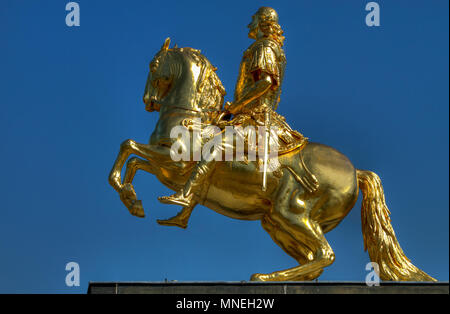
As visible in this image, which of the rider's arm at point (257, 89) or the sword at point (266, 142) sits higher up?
the rider's arm at point (257, 89)

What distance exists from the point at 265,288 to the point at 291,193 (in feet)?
4.97

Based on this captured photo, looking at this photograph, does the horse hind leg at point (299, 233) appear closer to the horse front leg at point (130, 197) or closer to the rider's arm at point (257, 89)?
the rider's arm at point (257, 89)

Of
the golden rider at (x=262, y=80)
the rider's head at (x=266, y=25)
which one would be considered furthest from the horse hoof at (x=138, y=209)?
the rider's head at (x=266, y=25)

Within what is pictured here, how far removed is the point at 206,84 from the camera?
489 inches

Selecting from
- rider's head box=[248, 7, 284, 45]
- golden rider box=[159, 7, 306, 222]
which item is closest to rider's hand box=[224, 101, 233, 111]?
golden rider box=[159, 7, 306, 222]

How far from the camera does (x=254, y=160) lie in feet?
39.0

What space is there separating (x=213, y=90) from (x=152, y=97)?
0.78 m

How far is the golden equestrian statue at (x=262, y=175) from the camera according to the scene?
11.7m

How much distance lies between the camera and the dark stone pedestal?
10.6 m

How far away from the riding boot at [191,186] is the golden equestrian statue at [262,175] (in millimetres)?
12

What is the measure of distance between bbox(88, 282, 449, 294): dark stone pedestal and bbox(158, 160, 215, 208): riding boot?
1.20m
